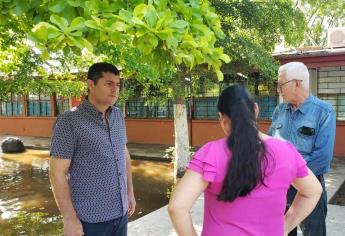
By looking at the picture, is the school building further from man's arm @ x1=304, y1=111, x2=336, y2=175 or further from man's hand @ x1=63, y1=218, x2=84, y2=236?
man's hand @ x1=63, y1=218, x2=84, y2=236

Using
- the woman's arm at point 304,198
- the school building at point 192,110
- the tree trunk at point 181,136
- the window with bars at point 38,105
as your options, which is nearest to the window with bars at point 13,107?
the school building at point 192,110

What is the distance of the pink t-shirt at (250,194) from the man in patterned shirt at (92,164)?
1024 mm

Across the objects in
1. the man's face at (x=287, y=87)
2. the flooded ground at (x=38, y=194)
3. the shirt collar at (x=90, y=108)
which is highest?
the man's face at (x=287, y=87)

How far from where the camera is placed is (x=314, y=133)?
112 inches

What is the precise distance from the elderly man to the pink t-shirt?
45.9 inches

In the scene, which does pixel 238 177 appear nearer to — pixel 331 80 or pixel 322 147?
pixel 322 147

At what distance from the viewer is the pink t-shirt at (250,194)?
162 centimetres

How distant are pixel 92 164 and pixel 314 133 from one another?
65.2 inches

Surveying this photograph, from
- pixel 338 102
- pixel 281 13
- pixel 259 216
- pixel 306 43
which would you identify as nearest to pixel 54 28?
pixel 259 216

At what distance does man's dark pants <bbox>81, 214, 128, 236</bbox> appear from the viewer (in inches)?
99.6

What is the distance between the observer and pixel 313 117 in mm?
2865

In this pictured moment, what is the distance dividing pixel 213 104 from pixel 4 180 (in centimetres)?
714

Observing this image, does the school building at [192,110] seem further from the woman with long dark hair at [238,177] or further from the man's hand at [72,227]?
the woman with long dark hair at [238,177]

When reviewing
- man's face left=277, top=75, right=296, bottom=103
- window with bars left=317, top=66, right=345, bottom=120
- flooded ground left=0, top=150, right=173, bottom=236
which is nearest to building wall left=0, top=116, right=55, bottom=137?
flooded ground left=0, top=150, right=173, bottom=236
